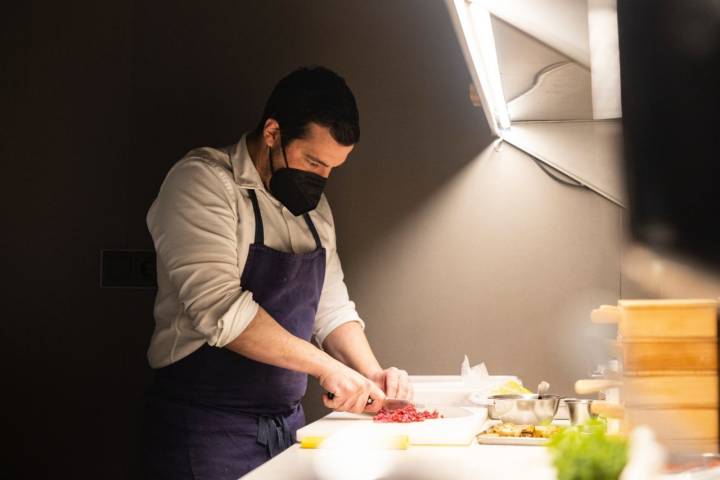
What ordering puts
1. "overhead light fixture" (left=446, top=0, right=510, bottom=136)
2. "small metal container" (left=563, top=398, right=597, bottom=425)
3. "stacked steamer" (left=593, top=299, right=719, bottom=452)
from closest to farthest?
"stacked steamer" (left=593, top=299, right=719, bottom=452) → "overhead light fixture" (left=446, top=0, right=510, bottom=136) → "small metal container" (left=563, top=398, right=597, bottom=425)

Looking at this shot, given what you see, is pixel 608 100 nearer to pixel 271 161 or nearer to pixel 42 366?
pixel 271 161

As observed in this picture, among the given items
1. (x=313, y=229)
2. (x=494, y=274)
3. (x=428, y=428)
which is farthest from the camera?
(x=494, y=274)

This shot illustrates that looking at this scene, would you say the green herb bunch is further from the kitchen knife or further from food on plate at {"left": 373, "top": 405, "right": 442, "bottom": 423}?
the kitchen knife

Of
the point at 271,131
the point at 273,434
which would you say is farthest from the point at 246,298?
the point at 271,131

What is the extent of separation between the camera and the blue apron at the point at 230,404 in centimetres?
223

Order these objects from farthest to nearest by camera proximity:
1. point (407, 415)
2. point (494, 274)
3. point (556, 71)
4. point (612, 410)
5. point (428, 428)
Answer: point (494, 274)
point (407, 415)
point (428, 428)
point (556, 71)
point (612, 410)

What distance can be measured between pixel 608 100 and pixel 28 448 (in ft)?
7.86

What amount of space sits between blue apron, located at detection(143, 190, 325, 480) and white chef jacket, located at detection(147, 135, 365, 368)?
0.04m

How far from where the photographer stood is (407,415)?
2.04 m

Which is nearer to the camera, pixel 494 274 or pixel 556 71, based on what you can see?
pixel 556 71

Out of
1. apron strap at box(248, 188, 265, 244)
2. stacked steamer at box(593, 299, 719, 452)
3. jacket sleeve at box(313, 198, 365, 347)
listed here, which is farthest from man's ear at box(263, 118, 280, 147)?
stacked steamer at box(593, 299, 719, 452)

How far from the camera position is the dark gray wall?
9.39ft

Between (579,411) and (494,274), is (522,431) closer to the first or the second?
(579,411)

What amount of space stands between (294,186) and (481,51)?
0.78 meters
